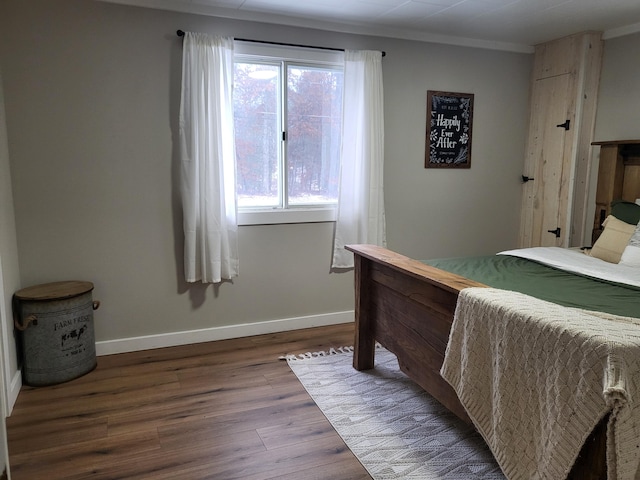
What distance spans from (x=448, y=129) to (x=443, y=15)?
3.16 feet

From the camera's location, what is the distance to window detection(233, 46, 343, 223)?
339cm

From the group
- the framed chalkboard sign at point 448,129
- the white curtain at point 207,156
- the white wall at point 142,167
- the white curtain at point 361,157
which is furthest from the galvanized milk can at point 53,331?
the framed chalkboard sign at point 448,129

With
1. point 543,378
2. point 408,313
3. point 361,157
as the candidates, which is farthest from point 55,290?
point 543,378

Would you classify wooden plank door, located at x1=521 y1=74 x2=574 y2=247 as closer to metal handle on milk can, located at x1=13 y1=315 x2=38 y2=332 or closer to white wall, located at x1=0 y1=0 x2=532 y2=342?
white wall, located at x1=0 y1=0 x2=532 y2=342

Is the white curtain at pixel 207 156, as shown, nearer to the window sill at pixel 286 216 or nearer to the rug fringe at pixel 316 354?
the window sill at pixel 286 216

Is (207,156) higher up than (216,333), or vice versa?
(207,156)

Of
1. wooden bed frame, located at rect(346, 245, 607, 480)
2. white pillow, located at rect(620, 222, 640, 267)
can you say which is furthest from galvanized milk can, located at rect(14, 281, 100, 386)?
white pillow, located at rect(620, 222, 640, 267)

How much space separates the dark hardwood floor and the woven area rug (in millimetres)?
86

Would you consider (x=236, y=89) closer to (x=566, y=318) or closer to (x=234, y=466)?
(x=234, y=466)

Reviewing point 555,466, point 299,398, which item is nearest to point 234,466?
point 299,398

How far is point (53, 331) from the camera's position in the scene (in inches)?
110

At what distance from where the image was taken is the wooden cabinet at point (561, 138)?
3.76 m

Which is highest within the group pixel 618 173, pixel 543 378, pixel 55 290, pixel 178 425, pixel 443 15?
pixel 443 15

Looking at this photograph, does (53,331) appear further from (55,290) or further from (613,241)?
(613,241)
